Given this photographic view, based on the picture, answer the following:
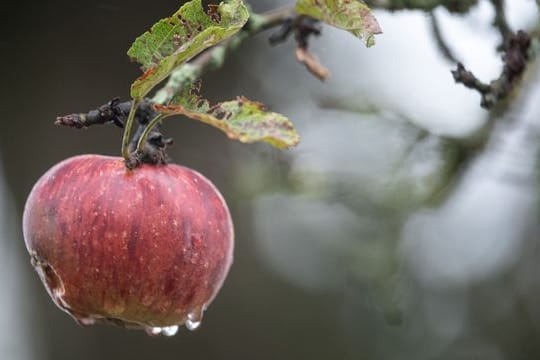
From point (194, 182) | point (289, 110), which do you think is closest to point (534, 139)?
point (194, 182)

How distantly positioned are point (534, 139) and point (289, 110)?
5.33 feet

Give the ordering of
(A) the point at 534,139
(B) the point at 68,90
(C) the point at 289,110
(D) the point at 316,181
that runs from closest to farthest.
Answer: (A) the point at 534,139 → (D) the point at 316,181 → (B) the point at 68,90 → (C) the point at 289,110

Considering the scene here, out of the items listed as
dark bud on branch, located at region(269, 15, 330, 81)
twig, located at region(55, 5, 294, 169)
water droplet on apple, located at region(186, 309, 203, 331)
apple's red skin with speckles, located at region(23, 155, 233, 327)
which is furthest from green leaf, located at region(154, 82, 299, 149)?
dark bud on branch, located at region(269, 15, 330, 81)

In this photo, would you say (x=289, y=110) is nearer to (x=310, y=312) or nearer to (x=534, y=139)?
(x=310, y=312)

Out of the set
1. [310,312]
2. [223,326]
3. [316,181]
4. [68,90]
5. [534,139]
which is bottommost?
[310,312]

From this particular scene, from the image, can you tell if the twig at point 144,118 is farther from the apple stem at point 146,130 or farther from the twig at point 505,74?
the twig at point 505,74

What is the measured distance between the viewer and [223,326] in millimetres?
3531

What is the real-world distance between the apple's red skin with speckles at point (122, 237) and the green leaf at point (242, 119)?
119 millimetres

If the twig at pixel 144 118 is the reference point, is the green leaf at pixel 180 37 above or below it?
above

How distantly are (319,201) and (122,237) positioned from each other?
0.90m

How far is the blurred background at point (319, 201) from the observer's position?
5.61 feet

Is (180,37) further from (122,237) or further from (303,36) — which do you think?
(303,36)

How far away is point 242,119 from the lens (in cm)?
85

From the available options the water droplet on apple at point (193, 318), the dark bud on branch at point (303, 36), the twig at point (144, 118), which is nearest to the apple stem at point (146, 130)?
the twig at point (144, 118)
